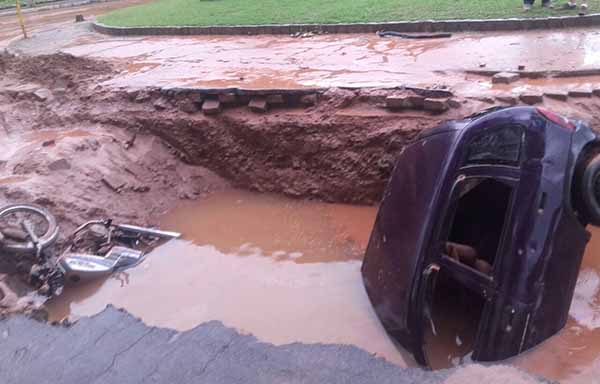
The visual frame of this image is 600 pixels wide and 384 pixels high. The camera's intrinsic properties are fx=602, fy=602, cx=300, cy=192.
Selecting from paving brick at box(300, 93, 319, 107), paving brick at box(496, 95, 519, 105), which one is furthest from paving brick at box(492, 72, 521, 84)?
paving brick at box(300, 93, 319, 107)

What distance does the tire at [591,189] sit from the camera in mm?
3264

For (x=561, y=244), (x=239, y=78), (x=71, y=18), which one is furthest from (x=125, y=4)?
(x=561, y=244)

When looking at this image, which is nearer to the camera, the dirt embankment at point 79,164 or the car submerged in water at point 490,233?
the car submerged in water at point 490,233

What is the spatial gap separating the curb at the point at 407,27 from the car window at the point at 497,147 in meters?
6.54

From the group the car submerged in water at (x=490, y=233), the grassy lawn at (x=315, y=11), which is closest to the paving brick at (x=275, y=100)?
the car submerged in water at (x=490, y=233)

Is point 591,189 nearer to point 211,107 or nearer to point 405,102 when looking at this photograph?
point 405,102

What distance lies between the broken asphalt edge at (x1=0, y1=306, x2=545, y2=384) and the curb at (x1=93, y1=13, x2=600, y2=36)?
23.3 ft

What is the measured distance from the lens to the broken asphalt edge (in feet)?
11.3

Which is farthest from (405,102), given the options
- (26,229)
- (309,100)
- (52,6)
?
(52,6)

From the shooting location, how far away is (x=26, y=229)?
5324 millimetres

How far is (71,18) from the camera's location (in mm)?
18625

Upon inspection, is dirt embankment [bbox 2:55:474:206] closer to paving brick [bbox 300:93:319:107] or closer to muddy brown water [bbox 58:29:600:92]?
paving brick [bbox 300:93:319:107]

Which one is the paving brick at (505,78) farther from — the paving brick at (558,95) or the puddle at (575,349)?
the puddle at (575,349)

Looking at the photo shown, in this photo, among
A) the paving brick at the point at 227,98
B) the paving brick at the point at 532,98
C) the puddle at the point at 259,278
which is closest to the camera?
the puddle at the point at 259,278
